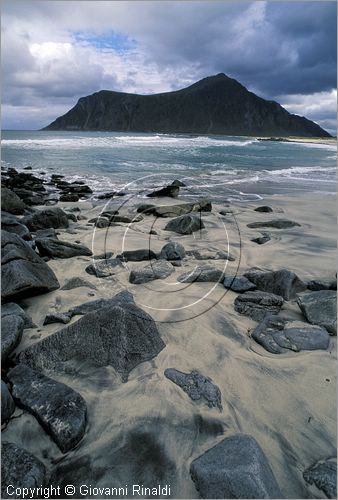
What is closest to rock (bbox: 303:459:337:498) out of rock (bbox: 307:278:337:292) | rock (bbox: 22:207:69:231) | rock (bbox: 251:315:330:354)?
rock (bbox: 251:315:330:354)

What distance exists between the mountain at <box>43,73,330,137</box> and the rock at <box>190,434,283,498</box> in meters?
164

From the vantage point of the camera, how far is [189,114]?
16775 centimetres

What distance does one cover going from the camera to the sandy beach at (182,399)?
2.07 meters

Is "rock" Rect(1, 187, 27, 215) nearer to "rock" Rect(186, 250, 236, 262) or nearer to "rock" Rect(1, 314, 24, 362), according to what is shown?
"rock" Rect(186, 250, 236, 262)

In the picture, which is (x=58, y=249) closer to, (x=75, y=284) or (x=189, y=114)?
(x=75, y=284)

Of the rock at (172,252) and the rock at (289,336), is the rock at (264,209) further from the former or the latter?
the rock at (289,336)

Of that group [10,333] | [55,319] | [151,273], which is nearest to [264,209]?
[151,273]

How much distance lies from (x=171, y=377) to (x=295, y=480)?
1042 mm

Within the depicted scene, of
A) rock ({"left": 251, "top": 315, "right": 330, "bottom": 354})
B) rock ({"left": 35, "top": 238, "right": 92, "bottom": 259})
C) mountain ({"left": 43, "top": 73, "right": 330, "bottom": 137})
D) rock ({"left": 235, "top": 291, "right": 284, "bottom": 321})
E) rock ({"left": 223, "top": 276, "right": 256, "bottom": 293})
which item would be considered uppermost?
mountain ({"left": 43, "top": 73, "right": 330, "bottom": 137})

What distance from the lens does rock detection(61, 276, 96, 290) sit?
13.4 ft

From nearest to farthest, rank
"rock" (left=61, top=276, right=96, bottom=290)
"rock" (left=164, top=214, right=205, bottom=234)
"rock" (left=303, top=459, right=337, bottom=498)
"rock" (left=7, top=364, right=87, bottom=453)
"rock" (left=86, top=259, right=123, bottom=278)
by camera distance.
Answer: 1. "rock" (left=303, top=459, right=337, bottom=498)
2. "rock" (left=7, top=364, right=87, bottom=453)
3. "rock" (left=61, top=276, right=96, bottom=290)
4. "rock" (left=86, top=259, right=123, bottom=278)
5. "rock" (left=164, top=214, right=205, bottom=234)

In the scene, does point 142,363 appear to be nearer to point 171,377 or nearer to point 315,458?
point 171,377

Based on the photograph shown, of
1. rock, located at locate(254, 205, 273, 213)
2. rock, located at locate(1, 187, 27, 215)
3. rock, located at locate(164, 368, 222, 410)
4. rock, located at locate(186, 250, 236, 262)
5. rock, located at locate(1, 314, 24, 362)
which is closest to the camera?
rock, located at locate(164, 368, 222, 410)

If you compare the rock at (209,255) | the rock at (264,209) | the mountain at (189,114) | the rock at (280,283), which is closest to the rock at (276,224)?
the rock at (264,209)
